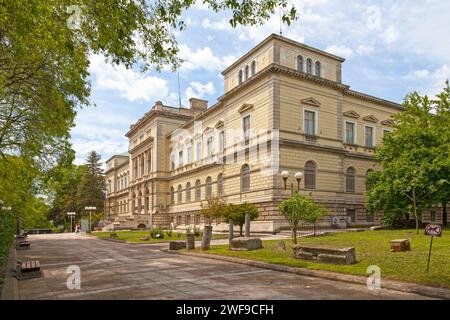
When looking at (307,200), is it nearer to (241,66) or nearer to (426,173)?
(426,173)

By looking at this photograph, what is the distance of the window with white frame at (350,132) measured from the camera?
4000 cm

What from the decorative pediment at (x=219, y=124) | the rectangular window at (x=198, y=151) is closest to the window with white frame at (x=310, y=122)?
the decorative pediment at (x=219, y=124)

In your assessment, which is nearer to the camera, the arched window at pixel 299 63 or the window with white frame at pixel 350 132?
the arched window at pixel 299 63

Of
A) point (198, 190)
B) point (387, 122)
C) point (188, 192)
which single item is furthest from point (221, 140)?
point (387, 122)

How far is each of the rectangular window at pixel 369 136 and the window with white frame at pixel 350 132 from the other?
6.49 feet

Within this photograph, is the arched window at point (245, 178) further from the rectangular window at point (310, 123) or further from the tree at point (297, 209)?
the tree at point (297, 209)

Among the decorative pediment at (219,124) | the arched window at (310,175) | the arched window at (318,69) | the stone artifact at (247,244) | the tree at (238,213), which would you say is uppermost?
the arched window at (318,69)

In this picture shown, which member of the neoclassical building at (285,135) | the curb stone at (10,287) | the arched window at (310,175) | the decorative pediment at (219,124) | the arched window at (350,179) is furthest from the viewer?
the decorative pediment at (219,124)

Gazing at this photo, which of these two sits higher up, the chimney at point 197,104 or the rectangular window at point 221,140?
the chimney at point 197,104

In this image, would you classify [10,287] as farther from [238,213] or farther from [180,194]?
[180,194]

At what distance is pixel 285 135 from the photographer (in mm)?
33969

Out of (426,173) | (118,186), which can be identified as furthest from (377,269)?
(118,186)

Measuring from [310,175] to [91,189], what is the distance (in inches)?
2350

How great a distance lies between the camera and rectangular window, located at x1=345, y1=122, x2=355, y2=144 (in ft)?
131
